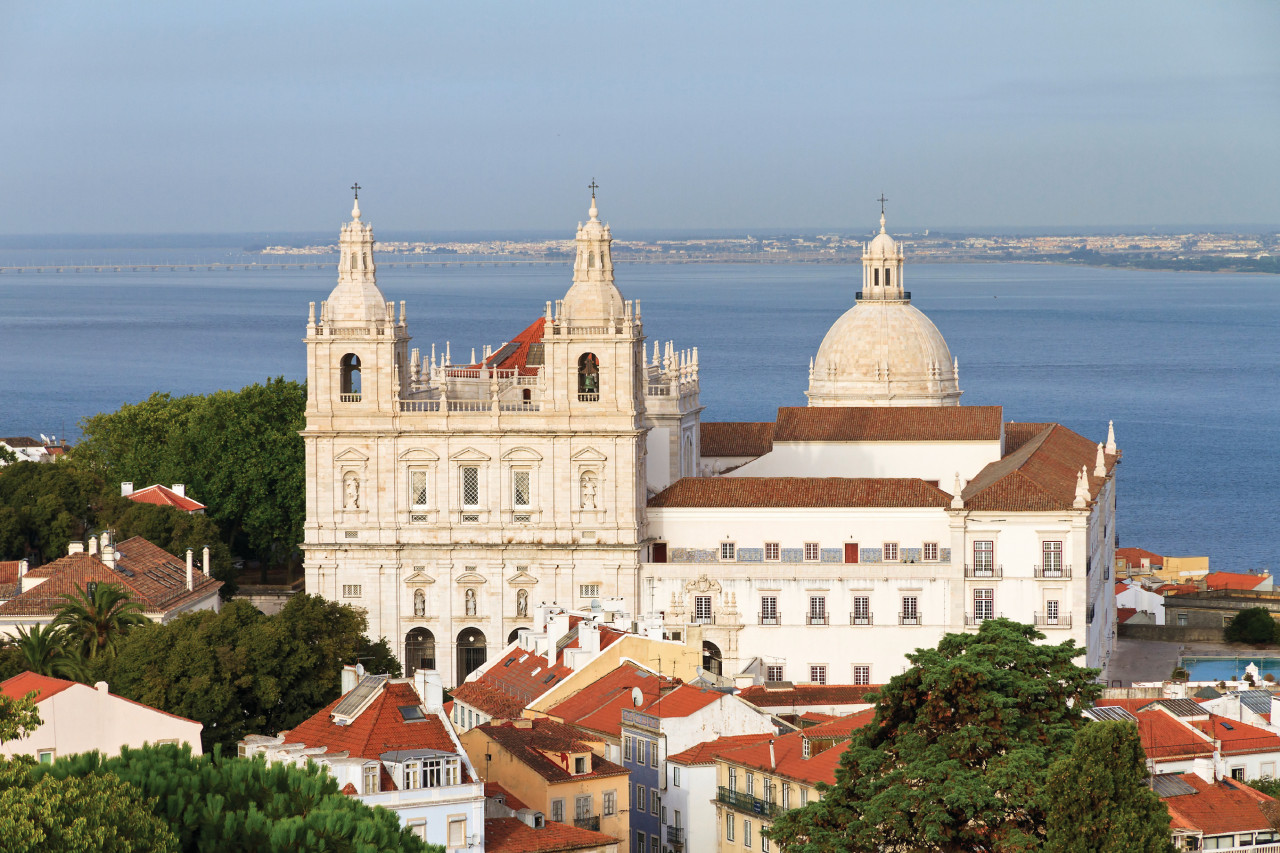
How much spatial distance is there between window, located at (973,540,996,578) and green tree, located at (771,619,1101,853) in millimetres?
27871

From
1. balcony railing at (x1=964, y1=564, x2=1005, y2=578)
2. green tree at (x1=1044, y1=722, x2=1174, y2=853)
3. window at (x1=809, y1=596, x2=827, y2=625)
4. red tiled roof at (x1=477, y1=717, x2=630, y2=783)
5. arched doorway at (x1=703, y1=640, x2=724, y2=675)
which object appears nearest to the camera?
green tree at (x1=1044, y1=722, x2=1174, y2=853)

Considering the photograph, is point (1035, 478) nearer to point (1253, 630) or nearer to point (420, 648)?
point (1253, 630)

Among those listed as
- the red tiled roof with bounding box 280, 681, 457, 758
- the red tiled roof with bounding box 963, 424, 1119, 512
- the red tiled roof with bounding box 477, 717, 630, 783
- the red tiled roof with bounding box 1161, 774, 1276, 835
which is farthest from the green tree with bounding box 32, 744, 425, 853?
the red tiled roof with bounding box 963, 424, 1119, 512

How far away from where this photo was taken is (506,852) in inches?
1578

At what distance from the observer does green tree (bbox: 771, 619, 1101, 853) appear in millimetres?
34750

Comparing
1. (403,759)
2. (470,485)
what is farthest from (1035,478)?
(403,759)

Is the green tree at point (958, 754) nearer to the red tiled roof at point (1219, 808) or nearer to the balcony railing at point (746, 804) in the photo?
the red tiled roof at point (1219, 808)

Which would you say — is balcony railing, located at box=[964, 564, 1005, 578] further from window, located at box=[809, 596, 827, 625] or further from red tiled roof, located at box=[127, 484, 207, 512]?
red tiled roof, located at box=[127, 484, 207, 512]

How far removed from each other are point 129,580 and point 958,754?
32.6 m

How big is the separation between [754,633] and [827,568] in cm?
250

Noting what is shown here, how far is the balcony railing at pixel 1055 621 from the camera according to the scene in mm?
65125

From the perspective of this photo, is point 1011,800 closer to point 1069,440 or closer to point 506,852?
point 506,852

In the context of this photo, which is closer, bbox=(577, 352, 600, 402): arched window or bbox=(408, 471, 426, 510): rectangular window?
bbox=(577, 352, 600, 402): arched window

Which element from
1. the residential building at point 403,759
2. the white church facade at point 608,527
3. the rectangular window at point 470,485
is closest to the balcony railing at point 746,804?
the residential building at point 403,759
